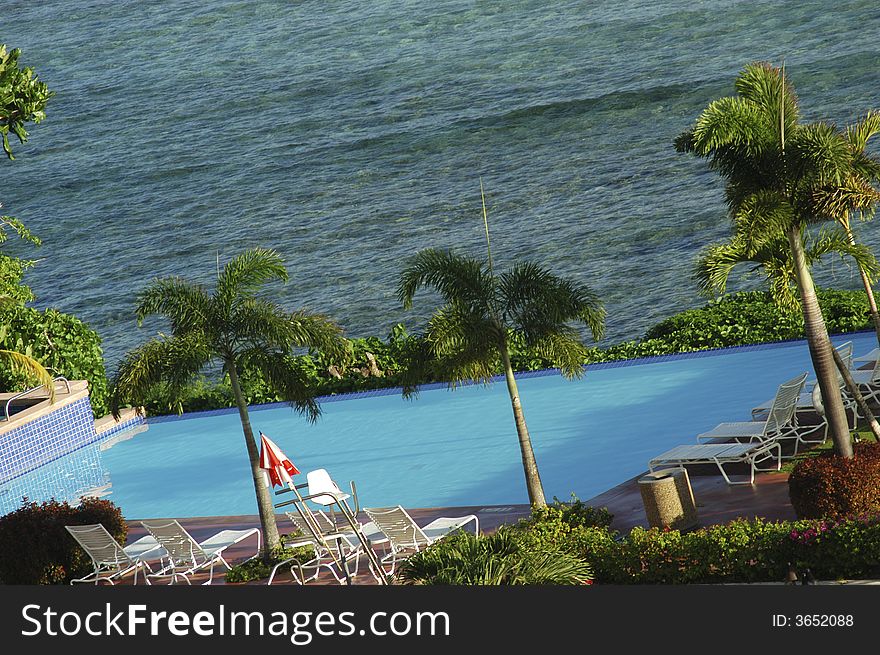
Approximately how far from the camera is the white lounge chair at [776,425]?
11.8m

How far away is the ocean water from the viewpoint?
136ft

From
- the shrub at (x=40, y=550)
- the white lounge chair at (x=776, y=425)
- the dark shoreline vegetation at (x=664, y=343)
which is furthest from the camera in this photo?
the dark shoreline vegetation at (x=664, y=343)

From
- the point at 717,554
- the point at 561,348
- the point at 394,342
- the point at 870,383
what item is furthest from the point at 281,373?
the point at 394,342

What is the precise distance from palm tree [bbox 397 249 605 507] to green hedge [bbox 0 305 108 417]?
35.0 ft

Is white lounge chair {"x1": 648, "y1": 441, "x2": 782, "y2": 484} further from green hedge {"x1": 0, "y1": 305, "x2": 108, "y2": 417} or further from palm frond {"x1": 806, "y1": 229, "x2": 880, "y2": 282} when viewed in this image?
green hedge {"x1": 0, "y1": 305, "x2": 108, "y2": 417}

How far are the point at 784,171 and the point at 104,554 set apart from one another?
7281 millimetres

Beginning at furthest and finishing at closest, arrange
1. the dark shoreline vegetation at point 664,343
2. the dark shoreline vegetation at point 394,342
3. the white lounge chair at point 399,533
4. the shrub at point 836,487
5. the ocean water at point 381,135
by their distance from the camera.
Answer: the ocean water at point 381,135
the dark shoreline vegetation at point 394,342
the dark shoreline vegetation at point 664,343
the white lounge chair at point 399,533
the shrub at point 836,487

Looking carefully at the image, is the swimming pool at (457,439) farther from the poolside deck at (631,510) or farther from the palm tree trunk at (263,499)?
the palm tree trunk at (263,499)

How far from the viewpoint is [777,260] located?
10.9m

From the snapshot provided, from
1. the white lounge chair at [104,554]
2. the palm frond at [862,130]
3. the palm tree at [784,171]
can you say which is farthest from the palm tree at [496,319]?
the white lounge chair at [104,554]

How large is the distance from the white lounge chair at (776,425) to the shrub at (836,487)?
7.21ft

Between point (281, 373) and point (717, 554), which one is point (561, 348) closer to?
point (281, 373)

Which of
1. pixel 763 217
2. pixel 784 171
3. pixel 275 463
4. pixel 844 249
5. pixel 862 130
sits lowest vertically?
pixel 275 463

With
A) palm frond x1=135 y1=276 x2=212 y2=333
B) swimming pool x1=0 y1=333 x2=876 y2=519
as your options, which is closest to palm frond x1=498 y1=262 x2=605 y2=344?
palm frond x1=135 y1=276 x2=212 y2=333
